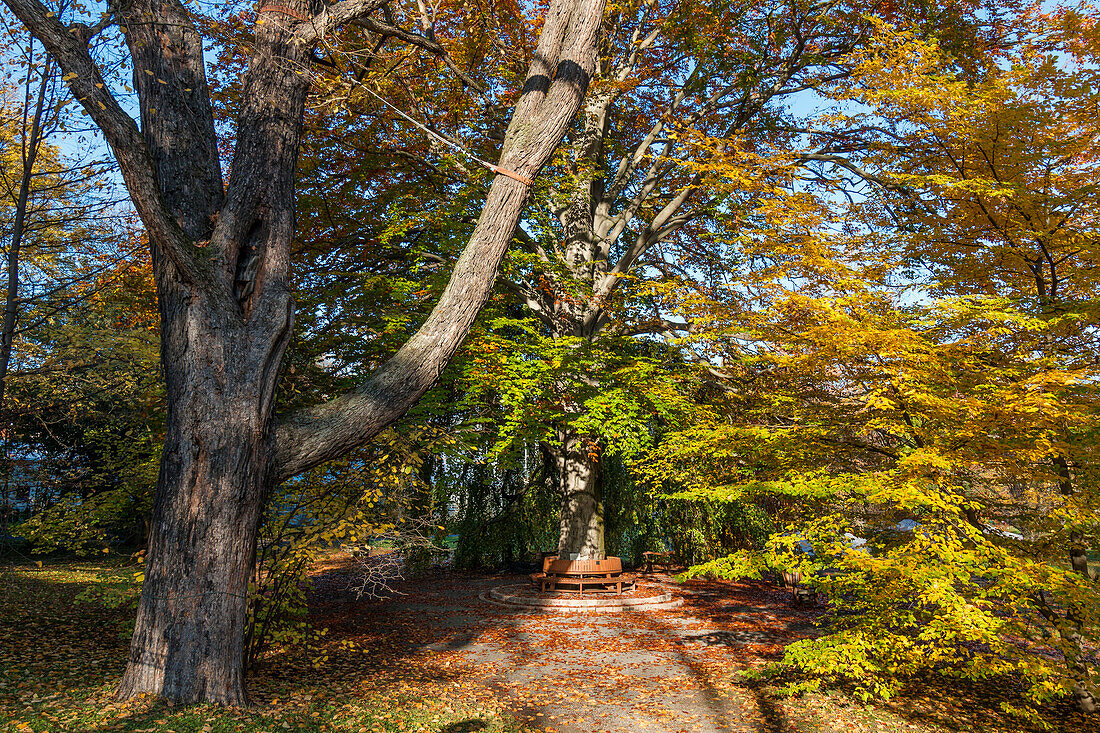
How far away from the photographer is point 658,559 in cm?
1505

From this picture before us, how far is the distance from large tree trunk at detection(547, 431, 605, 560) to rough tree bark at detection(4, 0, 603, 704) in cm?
689

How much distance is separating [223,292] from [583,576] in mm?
8403

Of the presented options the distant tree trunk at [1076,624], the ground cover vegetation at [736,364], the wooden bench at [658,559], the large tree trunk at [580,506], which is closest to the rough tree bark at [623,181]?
the large tree trunk at [580,506]

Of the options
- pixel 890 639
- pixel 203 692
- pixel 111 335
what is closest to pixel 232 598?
pixel 203 692

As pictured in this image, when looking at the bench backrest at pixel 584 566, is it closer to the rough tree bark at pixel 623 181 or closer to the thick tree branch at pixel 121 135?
the rough tree bark at pixel 623 181

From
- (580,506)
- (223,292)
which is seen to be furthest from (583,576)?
(223,292)

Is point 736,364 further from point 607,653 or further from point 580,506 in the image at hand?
point 607,653

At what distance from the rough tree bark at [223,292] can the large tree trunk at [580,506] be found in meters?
6.89

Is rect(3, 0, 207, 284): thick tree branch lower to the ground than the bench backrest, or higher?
higher

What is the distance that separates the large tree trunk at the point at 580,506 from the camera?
38.1 ft

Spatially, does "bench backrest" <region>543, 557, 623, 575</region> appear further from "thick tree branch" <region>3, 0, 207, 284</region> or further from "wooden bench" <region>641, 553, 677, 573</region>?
"thick tree branch" <region>3, 0, 207, 284</region>

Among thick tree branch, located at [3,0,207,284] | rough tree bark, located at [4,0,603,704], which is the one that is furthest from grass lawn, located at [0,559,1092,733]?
thick tree branch, located at [3,0,207,284]

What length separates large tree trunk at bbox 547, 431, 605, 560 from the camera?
38.1 ft

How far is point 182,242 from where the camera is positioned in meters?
4.51
